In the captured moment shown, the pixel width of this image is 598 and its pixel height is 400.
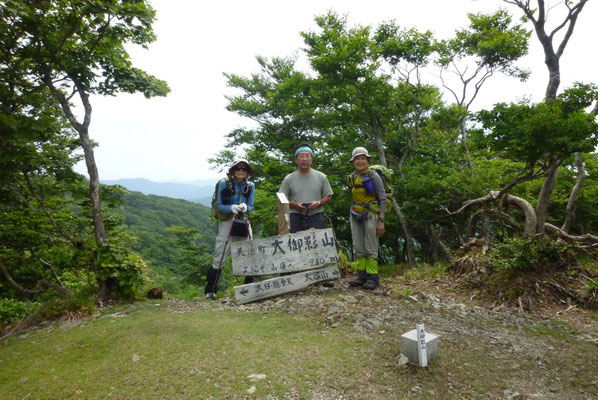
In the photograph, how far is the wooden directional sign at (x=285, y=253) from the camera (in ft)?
16.6

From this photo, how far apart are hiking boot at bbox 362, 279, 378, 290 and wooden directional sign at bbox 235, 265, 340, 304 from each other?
53cm

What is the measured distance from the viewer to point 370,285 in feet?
17.1

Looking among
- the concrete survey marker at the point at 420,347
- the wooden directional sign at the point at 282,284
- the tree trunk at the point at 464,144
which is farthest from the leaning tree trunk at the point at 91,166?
the tree trunk at the point at 464,144

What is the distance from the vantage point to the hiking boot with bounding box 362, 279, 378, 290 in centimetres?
521

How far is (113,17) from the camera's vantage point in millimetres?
4430

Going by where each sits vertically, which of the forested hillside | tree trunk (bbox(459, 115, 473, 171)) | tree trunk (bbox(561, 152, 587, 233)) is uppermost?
tree trunk (bbox(459, 115, 473, 171))

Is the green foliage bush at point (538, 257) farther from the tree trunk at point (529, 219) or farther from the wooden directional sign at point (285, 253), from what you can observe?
the wooden directional sign at point (285, 253)

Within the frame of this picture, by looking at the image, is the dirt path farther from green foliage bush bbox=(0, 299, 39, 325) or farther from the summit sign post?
green foliage bush bbox=(0, 299, 39, 325)

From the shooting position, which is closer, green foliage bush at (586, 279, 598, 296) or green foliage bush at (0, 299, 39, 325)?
green foliage bush at (586, 279, 598, 296)

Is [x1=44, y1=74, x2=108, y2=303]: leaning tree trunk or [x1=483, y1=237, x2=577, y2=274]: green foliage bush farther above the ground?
[x1=44, y1=74, x2=108, y2=303]: leaning tree trunk

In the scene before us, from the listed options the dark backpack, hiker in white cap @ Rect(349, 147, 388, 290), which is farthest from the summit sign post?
the dark backpack

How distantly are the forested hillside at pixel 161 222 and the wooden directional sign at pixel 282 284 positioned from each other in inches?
1159

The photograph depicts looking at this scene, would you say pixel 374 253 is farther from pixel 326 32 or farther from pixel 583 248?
pixel 326 32

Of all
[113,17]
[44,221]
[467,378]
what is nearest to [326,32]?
[113,17]
